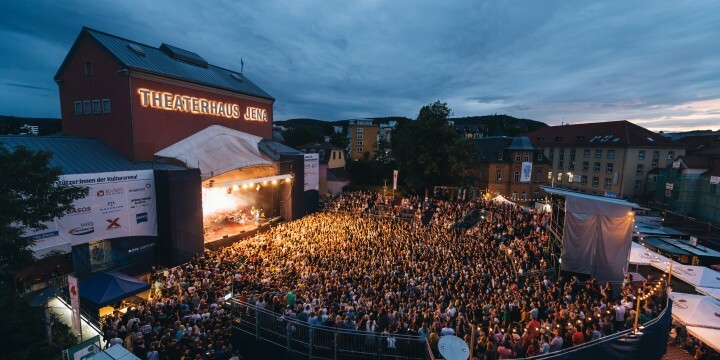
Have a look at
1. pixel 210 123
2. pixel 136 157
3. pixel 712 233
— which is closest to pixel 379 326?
pixel 136 157

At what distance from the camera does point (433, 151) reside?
3139 centimetres

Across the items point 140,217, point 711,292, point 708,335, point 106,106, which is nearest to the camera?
point 708,335

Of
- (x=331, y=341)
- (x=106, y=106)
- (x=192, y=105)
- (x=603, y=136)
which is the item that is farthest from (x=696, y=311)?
(x=603, y=136)

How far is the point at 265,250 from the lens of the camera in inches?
661

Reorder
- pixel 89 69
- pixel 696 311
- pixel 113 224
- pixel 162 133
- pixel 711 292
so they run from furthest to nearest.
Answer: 1. pixel 162 133
2. pixel 89 69
3. pixel 113 224
4. pixel 711 292
5. pixel 696 311

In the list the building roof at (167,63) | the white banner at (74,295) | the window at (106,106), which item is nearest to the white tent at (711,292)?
the white banner at (74,295)

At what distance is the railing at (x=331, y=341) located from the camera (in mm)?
8508

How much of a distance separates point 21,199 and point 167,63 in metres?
15.1

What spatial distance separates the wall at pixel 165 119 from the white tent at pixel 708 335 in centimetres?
2521

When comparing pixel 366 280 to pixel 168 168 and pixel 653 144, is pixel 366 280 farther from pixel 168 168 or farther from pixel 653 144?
pixel 653 144

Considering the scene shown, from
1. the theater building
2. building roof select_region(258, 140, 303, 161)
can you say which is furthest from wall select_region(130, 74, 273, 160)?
building roof select_region(258, 140, 303, 161)

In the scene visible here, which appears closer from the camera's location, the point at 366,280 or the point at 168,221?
the point at 366,280

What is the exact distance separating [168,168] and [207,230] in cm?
699

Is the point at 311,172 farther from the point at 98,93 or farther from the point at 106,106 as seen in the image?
the point at 98,93
